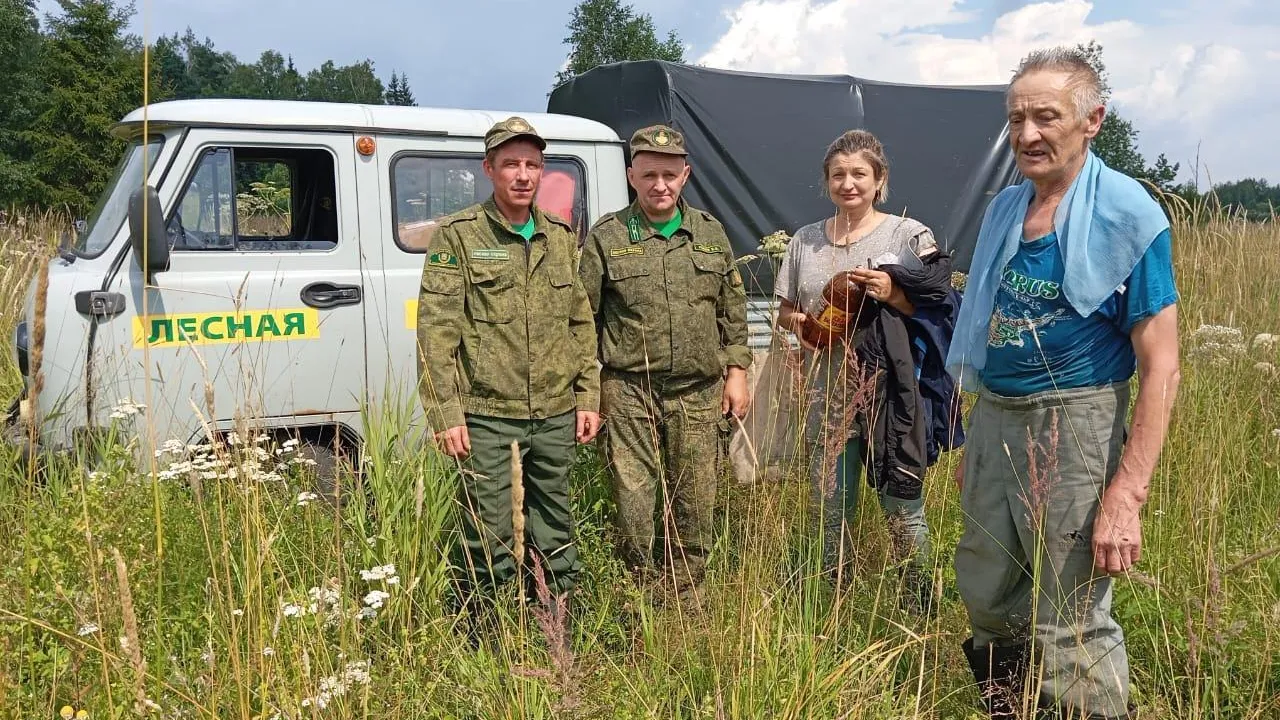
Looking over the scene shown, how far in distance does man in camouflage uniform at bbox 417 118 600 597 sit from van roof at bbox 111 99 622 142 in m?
1.31

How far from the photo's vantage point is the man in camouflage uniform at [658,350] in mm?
3092

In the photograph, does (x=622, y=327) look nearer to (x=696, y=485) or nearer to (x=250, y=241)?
(x=696, y=485)

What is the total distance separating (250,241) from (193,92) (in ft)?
310

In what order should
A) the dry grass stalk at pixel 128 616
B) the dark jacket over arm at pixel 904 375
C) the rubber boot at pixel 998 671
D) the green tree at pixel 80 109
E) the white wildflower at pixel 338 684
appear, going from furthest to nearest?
the green tree at pixel 80 109, the dark jacket over arm at pixel 904 375, the rubber boot at pixel 998 671, the white wildflower at pixel 338 684, the dry grass stalk at pixel 128 616

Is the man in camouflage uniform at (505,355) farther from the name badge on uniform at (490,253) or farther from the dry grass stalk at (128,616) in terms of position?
the dry grass stalk at (128,616)

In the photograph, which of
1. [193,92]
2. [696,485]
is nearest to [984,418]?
[696,485]

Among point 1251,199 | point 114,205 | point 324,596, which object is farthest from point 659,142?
point 1251,199

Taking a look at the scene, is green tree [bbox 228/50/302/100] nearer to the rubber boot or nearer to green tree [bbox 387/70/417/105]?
green tree [bbox 387/70/417/105]

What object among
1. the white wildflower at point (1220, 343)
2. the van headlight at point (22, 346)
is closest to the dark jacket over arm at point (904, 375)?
the white wildflower at point (1220, 343)

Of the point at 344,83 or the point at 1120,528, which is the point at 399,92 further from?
the point at 1120,528

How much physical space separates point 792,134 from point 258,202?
3.02 m

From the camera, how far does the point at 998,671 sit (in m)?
2.30

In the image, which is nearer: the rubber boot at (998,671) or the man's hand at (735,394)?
the rubber boot at (998,671)

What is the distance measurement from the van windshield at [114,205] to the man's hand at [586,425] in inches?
89.2
